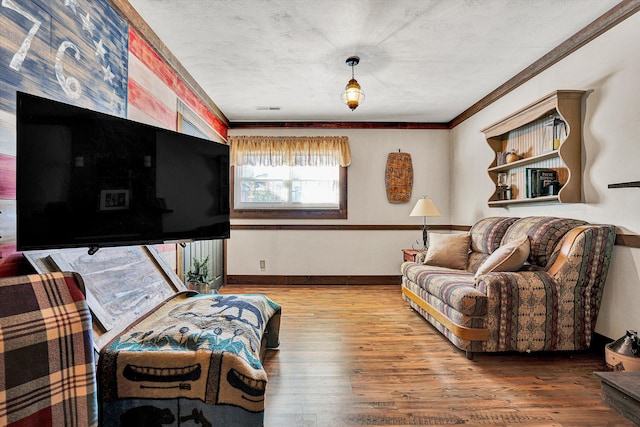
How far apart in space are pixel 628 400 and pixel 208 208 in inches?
85.6

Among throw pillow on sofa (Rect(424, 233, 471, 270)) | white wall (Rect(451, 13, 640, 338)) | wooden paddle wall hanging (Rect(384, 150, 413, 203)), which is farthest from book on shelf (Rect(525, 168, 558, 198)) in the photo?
wooden paddle wall hanging (Rect(384, 150, 413, 203))

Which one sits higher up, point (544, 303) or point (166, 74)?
point (166, 74)

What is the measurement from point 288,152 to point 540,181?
3.19 m

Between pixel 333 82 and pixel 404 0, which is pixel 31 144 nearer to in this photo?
pixel 404 0

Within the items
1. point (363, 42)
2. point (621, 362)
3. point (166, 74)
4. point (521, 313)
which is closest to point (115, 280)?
point (166, 74)

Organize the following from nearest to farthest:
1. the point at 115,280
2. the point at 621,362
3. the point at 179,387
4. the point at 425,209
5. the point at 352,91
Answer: the point at 179,387
the point at 115,280
the point at 621,362
the point at 352,91
the point at 425,209

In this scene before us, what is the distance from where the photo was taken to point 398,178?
16.8 ft

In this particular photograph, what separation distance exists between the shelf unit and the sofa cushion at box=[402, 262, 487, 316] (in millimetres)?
1003

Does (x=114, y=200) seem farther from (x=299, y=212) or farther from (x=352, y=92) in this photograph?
(x=299, y=212)

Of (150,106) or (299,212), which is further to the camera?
(299,212)

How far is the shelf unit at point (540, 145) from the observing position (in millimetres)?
2723

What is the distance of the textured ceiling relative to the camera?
2332 millimetres

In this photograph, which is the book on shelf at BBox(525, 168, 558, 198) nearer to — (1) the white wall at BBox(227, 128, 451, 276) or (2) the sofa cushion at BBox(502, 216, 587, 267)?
(2) the sofa cushion at BBox(502, 216, 587, 267)

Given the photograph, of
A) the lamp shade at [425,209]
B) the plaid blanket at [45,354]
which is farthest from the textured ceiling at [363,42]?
the plaid blanket at [45,354]
